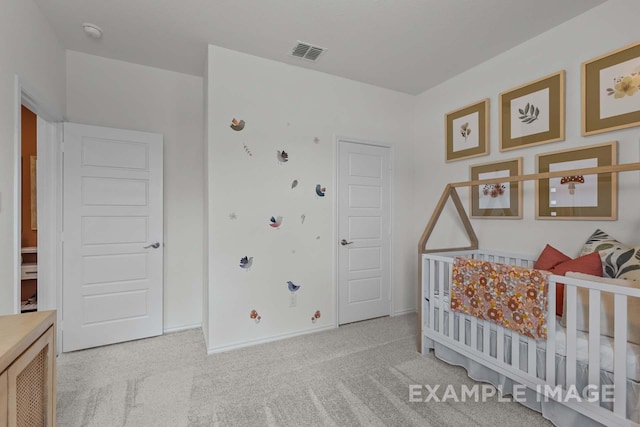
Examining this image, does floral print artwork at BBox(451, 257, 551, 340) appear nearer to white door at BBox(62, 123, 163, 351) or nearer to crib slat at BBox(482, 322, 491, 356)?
crib slat at BBox(482, 322, 491, 356)

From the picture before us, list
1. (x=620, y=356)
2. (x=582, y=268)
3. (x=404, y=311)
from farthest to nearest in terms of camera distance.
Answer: (x=404, y=311), (x=582, y=268), (x=620, y=356)

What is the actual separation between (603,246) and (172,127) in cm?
359

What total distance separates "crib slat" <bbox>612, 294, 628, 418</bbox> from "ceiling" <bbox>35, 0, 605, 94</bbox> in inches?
76.1

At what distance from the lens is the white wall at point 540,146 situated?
183cm

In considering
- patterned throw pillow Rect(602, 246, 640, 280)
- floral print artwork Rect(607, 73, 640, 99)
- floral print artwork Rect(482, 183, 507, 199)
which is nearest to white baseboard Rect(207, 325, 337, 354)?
floral print artwork Rect(482, 183, 507, 199)

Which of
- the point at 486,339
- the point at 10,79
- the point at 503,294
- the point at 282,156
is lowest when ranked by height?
the point at 486,339

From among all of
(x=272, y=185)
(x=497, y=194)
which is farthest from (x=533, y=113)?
(x=272, y=185)

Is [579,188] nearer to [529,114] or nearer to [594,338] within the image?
[529,114]

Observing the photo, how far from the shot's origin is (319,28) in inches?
86.9

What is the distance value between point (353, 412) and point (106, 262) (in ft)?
7.87

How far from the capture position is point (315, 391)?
74.6 inches

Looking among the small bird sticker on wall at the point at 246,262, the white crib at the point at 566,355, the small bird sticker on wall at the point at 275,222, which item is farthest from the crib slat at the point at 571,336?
the small bird sticker on wall at the point at 246,262

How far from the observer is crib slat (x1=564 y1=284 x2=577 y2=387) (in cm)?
147

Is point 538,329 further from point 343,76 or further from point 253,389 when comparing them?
point 343,76
